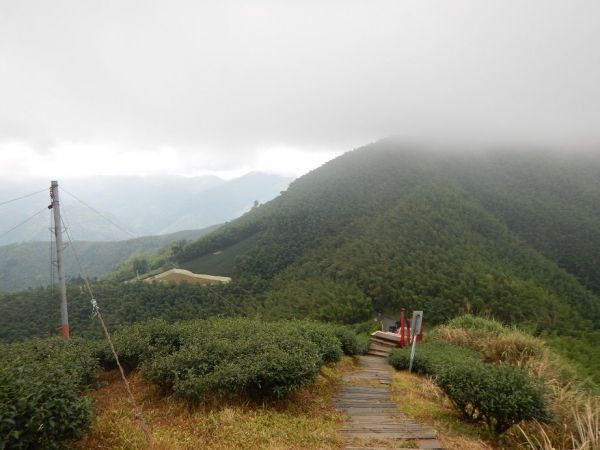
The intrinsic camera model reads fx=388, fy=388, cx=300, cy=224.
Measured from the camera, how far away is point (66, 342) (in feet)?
25.4

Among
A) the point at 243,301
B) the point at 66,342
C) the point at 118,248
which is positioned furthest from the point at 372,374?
the point at 118,248

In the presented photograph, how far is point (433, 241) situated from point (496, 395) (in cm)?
2974

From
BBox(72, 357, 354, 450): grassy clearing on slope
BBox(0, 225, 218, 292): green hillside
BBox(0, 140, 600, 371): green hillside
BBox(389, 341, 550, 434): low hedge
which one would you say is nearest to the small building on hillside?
BBox(0, 140, 600, 371): green hillside

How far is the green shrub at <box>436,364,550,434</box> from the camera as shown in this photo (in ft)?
16.9

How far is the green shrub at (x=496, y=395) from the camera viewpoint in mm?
5160

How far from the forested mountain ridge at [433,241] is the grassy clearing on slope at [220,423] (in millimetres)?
19617

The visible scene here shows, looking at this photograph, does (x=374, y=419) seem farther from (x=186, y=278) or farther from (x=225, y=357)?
(x=186, y=278)

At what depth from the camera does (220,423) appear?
498 centimetres

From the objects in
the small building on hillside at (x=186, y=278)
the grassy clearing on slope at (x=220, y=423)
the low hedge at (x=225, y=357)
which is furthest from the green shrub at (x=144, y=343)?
the small building on hillside at (x=186, y=278)

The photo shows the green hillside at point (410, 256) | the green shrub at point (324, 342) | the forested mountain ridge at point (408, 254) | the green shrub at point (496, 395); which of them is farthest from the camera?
the forested mountain ridge at point (408, 254)

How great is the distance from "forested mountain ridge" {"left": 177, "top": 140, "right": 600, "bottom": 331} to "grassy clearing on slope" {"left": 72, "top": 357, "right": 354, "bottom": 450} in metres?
19.6

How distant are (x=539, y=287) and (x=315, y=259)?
20045mm

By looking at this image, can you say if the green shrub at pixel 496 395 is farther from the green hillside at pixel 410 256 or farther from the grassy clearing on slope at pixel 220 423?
the green hillside at pixel 410 256

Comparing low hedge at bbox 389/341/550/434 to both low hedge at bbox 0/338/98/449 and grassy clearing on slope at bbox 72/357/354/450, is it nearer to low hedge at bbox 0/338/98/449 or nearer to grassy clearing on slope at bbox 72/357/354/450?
grassy clearing on slope at bbox 72/357/354/450
